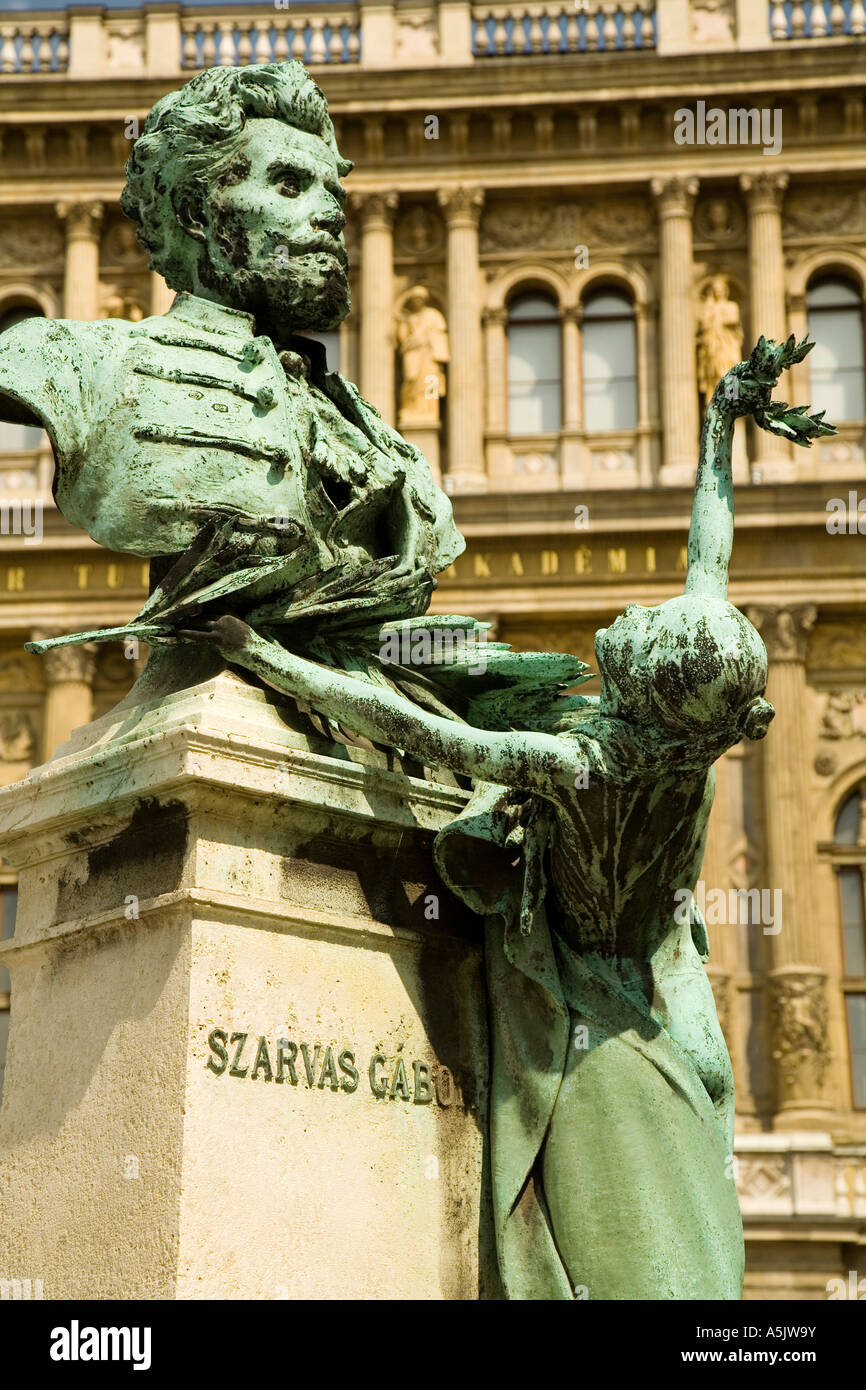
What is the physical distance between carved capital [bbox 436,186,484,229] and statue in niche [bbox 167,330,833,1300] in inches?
899

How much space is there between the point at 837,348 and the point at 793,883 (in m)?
6.30

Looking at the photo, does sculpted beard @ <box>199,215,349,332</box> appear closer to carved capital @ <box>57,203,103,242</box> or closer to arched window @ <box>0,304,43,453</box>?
arched window @ <box>0,304,43,453</box>

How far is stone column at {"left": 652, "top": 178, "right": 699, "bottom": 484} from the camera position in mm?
24359

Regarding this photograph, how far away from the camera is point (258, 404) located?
129 inches

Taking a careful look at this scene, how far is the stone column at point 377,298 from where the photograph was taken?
24.9 m

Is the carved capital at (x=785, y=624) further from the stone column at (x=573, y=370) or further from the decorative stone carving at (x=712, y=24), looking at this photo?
the decorative stone carving at (x=712, y=24)

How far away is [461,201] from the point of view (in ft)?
83.6

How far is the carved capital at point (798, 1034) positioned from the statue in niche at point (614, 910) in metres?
19.1
